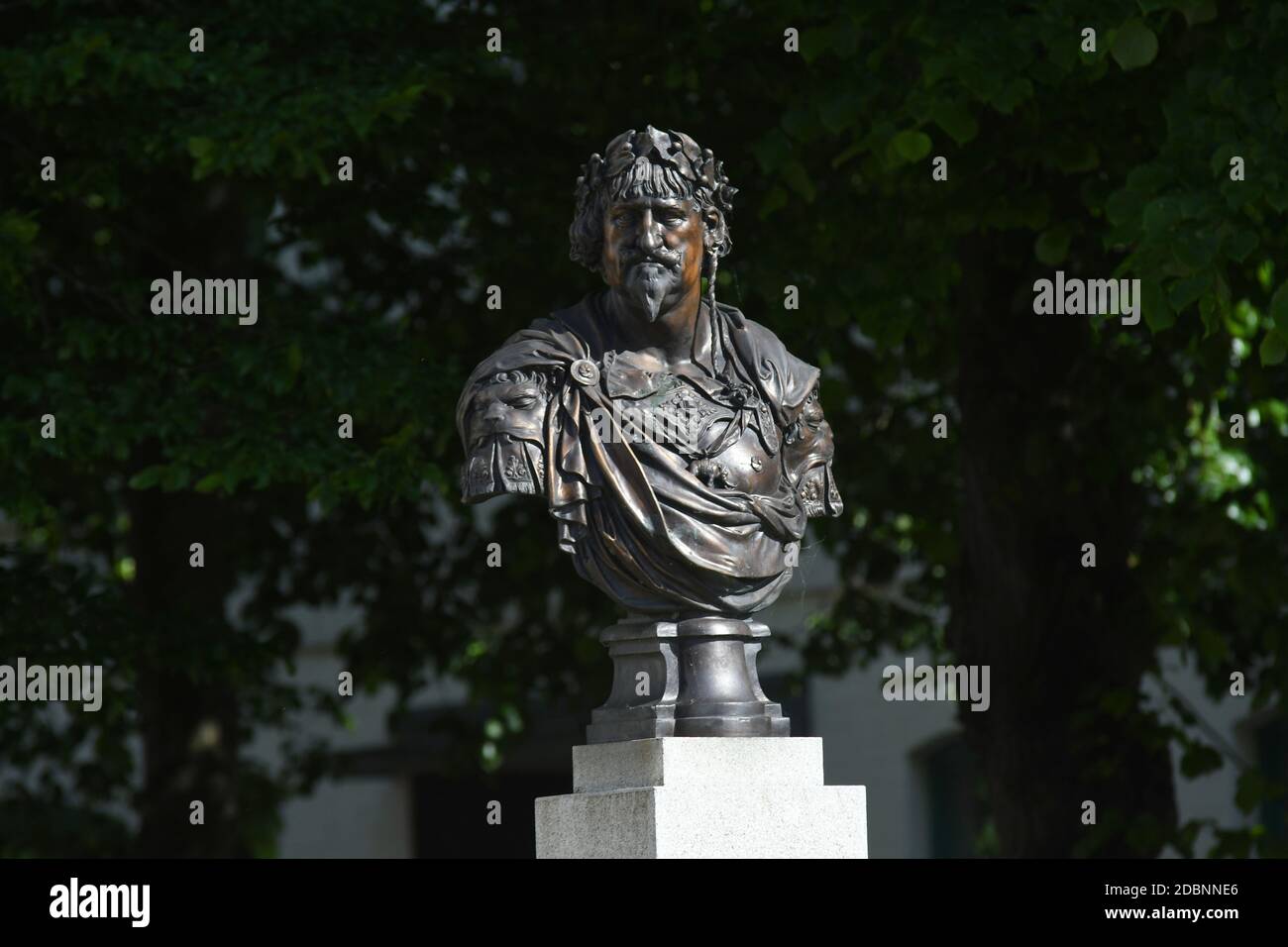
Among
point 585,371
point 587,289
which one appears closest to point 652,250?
point 585,371

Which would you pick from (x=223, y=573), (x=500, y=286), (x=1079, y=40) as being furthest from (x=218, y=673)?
(x=1079, y=40)

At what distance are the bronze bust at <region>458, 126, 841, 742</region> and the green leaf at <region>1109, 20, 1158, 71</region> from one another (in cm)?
197

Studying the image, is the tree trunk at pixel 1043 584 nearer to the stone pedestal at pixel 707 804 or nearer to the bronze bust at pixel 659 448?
the bronze bust at pixel 659 448

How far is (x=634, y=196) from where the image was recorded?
8180 millimetres

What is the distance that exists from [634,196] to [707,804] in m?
2.19

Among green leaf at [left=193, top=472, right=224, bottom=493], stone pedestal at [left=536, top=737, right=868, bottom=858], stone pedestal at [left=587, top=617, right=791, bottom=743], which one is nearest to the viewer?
stone pedestal at [left=536, top=737, right=868, bottom=858]

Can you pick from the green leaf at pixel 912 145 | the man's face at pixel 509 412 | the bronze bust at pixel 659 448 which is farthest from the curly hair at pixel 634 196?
the green leaf at pixel 912 145

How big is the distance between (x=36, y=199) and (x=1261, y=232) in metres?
6.10

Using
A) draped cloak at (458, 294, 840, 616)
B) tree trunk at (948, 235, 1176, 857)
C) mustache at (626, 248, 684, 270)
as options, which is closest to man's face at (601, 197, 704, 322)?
mustache at (626, 248, 684, 270)

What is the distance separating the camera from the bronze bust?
8062 mm

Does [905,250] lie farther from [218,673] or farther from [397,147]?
[218,673]

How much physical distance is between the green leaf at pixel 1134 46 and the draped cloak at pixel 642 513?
2317 millimetres

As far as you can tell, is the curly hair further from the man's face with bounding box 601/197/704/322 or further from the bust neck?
the bust neck

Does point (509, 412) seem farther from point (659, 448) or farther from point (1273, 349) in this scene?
point (1273, 349)
